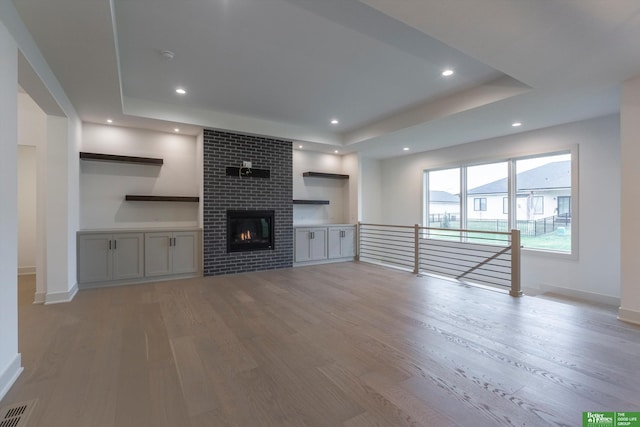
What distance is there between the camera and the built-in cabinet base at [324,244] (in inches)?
254

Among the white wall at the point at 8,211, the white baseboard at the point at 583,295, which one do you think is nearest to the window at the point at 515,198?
the white baseboard at the point at 583,295

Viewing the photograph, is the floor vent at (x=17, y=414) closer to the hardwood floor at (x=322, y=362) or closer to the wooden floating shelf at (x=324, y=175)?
the hardwood floor at (x=322, y=362)

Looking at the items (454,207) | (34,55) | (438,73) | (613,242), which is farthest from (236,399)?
(454,207)

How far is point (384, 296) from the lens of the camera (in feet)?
13.6

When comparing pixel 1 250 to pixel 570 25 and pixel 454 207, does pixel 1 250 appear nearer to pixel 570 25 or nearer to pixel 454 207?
pixel 570 25

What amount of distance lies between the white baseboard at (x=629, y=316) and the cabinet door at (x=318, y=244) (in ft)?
15.6

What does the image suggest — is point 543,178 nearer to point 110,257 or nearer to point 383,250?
point 383,250

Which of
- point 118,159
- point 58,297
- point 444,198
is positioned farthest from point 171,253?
point 444,198

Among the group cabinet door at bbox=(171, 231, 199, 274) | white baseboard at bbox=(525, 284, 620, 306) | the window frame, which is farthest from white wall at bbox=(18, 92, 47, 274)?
white baseboard at bbox=(525, 284, 620, 306)

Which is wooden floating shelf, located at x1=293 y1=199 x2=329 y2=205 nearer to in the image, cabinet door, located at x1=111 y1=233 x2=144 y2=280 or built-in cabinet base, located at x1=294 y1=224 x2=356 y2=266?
built-in cabinet base, located at x1=294 y1=224 x2=356 y2=266

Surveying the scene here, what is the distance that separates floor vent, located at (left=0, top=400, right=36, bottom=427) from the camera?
167 centimetres

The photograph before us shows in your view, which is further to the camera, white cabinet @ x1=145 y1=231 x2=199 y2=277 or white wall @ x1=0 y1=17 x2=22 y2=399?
white cabinet @ x1=145 y1=231 x2=199 y2=277

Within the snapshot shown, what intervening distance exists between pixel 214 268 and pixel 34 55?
3794 mm

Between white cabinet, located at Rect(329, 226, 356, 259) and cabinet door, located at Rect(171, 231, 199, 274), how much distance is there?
2.94 meters
